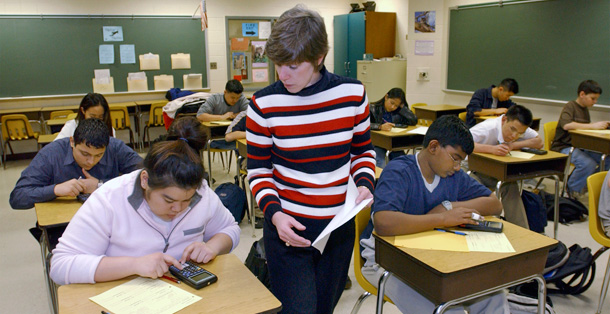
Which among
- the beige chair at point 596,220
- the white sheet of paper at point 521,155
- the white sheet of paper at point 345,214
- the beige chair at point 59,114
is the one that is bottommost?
the beige chair at point 596,220

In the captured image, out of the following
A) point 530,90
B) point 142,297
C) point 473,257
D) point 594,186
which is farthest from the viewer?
point 530,90

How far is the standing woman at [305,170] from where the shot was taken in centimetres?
138

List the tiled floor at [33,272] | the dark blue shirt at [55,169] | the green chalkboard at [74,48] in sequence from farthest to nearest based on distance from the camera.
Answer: the green chalkboard at [74,48] < the tiled floor at [33,272] < the dark blue shirt at [55,169]

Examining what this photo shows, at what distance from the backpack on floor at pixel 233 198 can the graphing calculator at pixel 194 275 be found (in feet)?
7.47

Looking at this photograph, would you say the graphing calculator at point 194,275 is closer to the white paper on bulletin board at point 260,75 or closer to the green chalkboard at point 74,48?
the green chalkboard at point 74,48

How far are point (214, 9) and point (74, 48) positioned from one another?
2328mm

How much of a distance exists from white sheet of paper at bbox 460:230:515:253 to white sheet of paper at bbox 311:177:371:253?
54cm

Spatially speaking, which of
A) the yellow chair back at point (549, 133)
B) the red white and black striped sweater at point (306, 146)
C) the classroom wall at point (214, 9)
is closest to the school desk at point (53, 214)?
the red white and black striped sweater at point (306, 146)

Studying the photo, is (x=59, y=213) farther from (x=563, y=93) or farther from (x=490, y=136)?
(x=563, y=93)

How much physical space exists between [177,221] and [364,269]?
2.92 feet

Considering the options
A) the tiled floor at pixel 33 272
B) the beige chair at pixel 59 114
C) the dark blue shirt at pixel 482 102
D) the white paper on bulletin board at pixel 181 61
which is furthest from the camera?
the white paper on bulletin board at pixel 181 61

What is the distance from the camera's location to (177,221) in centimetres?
151

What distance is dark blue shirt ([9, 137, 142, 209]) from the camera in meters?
2.22

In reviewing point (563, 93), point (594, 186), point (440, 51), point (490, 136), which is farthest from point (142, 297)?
point (440, 51)
